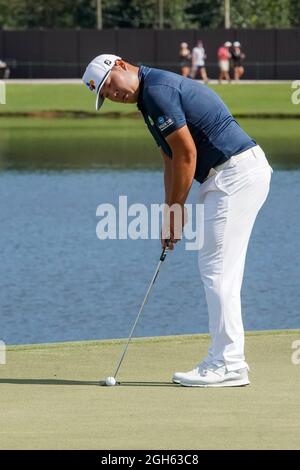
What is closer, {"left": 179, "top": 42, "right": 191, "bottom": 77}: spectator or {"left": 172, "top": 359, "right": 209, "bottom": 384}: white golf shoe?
{"left": 172, "top": 359, "right": 209, "bottom": 384}: white golf shoe

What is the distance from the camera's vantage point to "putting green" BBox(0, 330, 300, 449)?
6.49 meters

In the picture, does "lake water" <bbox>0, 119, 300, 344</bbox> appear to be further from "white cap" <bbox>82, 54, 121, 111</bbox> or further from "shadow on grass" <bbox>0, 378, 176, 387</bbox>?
"white cap" <bbox>82, 54, 121, 111</bbox>

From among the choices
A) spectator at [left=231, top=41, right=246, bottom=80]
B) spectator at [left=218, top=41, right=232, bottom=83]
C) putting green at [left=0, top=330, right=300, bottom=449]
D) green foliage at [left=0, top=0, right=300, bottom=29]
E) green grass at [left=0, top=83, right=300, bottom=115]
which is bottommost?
putting green at [left=0, top=330, right=300, bottom=449]

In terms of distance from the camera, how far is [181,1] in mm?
80250

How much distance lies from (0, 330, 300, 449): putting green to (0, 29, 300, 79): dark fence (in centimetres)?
5342

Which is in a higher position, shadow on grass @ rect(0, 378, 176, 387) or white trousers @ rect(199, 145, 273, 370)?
white trousers @ rect(199, 145, 273, 370)

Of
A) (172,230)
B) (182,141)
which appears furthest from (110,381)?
(182,141)

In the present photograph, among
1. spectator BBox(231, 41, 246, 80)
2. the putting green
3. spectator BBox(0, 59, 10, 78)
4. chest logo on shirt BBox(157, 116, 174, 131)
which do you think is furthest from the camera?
spectator BBox(0, 59, 10, 78)

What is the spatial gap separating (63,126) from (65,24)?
39.0 metres

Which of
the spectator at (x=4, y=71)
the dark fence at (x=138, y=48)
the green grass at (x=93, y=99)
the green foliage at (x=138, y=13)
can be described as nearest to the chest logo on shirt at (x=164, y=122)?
the green grass at (x=93, y=99)

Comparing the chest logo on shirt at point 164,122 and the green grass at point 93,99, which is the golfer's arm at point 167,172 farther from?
the green grass at point 93,99

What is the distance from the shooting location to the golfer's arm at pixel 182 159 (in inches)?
297

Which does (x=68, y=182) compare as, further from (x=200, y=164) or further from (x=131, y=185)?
(x=200, y=164)

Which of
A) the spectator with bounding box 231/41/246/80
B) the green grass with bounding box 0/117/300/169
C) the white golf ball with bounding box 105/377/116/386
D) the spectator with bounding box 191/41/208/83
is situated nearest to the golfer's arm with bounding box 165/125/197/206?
the white golf ball with bounding box 105/377/116/386
